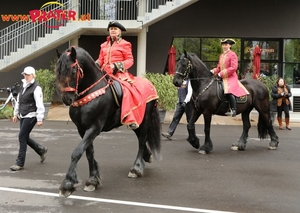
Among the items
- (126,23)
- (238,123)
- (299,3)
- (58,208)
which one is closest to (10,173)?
(58,208)

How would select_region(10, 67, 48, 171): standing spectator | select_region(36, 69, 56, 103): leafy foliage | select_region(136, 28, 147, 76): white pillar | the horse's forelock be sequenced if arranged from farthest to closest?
select_region(136, 28, 147, 76): white pillar
select_region(36, 69, 56, 103): leafy foliage
select_region(10, 67, 48, 171): standing spectator
the horse's forelock

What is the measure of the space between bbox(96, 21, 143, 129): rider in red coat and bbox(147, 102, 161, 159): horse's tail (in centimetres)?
80

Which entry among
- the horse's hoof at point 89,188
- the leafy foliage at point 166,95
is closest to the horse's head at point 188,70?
the horse's hoof at point 89,188

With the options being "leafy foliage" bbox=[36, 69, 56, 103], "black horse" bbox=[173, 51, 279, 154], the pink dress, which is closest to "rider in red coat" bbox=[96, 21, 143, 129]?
"black horse" bbox=[173, 51, 279, 154]

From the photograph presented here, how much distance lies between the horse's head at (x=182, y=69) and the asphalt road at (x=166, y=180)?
1.68 m

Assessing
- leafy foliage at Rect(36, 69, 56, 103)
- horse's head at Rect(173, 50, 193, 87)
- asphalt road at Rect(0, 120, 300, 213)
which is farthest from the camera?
leafy foliage at Rect(36, 69, 56, 103)

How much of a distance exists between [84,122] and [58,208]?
1296mm

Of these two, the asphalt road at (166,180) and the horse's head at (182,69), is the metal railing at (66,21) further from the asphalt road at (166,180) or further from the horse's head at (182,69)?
the horse's head at (182,69)

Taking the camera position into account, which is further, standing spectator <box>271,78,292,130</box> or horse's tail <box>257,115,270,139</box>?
standing spectator <box>271,78,292,130</box>

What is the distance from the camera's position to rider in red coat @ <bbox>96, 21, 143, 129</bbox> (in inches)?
277

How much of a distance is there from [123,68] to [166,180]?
6.71 ft

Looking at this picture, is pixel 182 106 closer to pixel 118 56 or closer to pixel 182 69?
pixel 182 69

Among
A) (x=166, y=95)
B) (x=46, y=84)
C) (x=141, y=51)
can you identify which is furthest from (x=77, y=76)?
(x=141, y=51)

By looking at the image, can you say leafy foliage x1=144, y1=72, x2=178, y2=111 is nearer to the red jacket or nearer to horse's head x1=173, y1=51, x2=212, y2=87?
horse's head x1=173, y1=51, x2=212, y2=87
